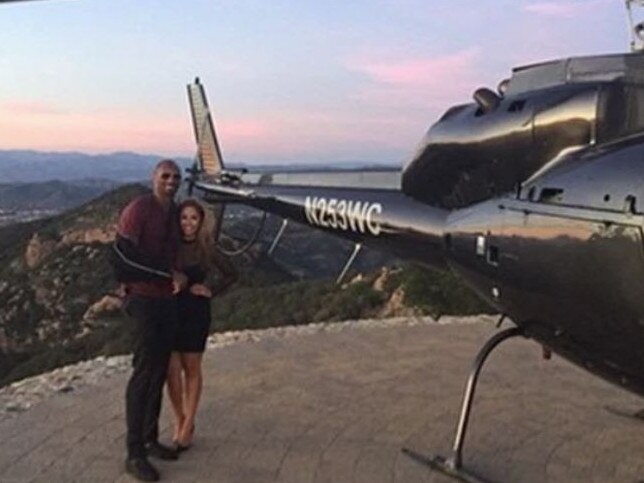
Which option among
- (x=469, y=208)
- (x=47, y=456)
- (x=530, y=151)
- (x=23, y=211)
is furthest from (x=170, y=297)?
(x=23, y=211)

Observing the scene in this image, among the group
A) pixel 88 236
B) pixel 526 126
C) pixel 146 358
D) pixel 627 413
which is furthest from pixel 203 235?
pixel 88 236

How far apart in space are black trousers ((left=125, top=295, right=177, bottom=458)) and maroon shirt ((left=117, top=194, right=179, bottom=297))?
2.4 inches

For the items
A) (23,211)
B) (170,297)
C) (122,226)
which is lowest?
(23,211)

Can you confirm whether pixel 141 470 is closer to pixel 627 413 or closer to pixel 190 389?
pixel 190 389

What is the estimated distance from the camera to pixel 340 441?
609 cm

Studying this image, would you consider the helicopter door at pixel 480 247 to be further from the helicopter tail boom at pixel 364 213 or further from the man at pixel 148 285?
the man at pixel 148 285

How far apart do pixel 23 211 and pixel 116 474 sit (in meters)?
77.3

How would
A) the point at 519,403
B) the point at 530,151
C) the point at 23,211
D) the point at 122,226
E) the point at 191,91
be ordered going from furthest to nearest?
the point at 23,211 < the point at 191,91 < the point at 519,403 < the point at 122,226 < the point at 530,151

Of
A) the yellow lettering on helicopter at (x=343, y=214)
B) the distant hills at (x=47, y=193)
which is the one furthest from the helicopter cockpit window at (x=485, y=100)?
the distant hills at (x=47, y=193)

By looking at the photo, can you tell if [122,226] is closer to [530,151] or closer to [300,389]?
[530,151]

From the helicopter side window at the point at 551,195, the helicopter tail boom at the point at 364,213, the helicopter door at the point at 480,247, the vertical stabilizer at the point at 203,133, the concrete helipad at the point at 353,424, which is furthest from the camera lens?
the vertical stabilizer at the point at 203,133

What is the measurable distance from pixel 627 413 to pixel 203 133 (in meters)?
5.12

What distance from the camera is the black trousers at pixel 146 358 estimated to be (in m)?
5.22

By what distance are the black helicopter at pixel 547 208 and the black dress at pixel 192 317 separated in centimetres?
131
